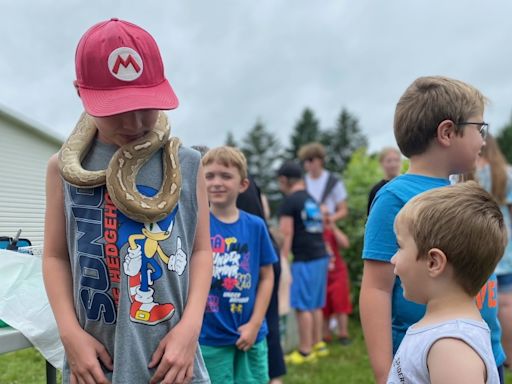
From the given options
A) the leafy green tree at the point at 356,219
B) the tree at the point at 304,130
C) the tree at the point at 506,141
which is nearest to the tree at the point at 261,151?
the tree at the point at 304,130

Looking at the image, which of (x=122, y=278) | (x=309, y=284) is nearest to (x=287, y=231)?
(x=309, y=284)

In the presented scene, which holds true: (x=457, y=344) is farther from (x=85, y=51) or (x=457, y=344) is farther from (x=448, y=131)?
(x=85, y=51)

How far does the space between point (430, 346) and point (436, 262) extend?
27 cm

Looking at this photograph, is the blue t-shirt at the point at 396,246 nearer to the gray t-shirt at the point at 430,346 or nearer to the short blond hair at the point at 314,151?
the gray t-shirt at the point at 430,346

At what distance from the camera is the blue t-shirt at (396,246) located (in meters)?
2.21

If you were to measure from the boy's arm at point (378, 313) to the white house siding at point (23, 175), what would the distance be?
1409 mm

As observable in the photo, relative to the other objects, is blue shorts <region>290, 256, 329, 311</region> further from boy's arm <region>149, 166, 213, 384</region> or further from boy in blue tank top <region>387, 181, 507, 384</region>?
boy in blue tank top <region>387, 181, 507, 384</region>

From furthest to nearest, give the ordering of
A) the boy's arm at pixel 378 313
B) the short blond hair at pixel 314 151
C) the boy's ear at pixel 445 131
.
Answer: the short blond hair at pixel 314 151, the boy's ear at pixel 445 131, the boy's arm at pixel 378 313

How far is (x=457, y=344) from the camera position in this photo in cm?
169

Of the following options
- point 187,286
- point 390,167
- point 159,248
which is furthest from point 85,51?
point 390,167

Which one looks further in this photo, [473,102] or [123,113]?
[473,102]

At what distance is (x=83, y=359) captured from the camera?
75.1 inches

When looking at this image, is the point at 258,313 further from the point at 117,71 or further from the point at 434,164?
the point at 117,71

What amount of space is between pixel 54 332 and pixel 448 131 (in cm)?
172
